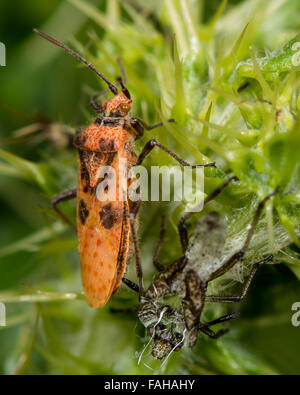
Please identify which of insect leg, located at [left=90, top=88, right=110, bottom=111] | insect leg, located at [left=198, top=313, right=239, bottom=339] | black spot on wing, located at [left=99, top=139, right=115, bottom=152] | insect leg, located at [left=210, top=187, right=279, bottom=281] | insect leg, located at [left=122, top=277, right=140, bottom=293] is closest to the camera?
insect leg, located at [left=210, top=187, right=279, bottom=281]

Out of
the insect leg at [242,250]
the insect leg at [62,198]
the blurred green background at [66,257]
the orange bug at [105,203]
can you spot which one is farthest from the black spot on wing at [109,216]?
the insect leg at [242,250]

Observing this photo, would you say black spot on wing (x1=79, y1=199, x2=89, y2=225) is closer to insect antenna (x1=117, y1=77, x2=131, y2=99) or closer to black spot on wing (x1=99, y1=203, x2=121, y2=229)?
black spot on wing (x1=99, y1=203, x2=121, y2=229)

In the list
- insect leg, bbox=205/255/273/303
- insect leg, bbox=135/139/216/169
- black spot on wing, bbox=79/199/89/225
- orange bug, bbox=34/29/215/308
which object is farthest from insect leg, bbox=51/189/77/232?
insect leg, bbox=205/255/273/303

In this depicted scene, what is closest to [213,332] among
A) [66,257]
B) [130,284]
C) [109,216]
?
[130,284]

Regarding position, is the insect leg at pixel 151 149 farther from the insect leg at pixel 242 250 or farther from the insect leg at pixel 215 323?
the insect leg at pixel 215 323

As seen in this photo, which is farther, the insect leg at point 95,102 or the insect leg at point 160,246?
the insect leg at point 95,102

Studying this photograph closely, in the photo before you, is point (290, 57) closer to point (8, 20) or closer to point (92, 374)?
point (92, 374)

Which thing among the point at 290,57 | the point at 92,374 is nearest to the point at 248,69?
the point at 290,57
